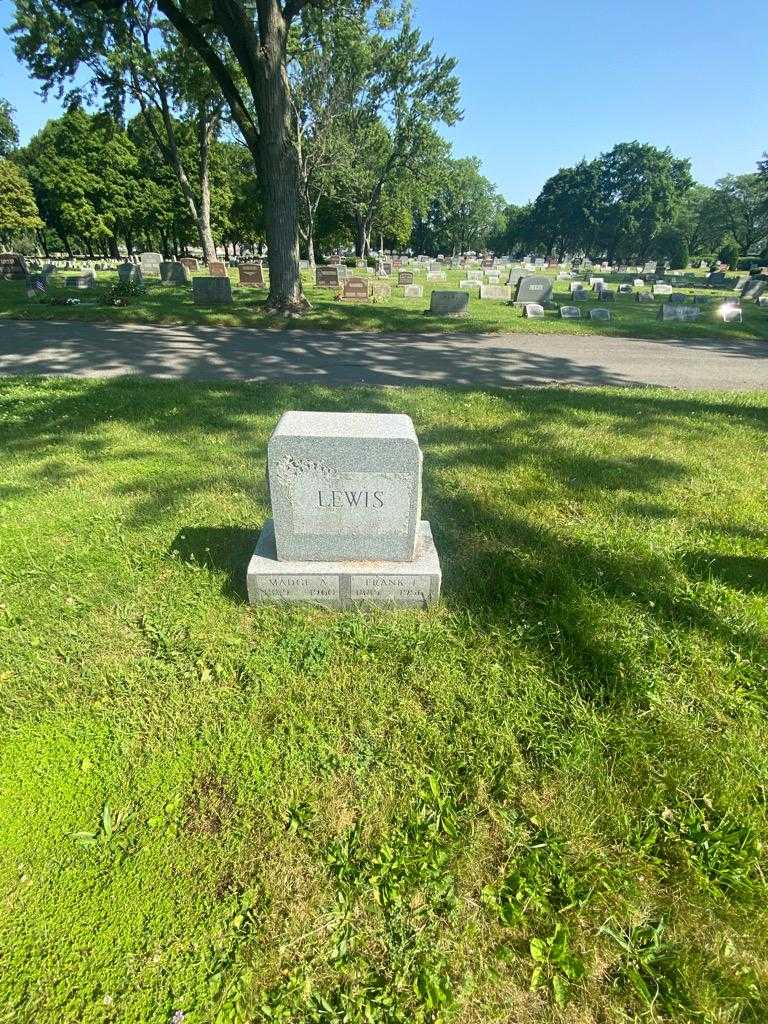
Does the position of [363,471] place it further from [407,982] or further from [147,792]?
[407,982]

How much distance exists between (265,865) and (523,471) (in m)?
4.02

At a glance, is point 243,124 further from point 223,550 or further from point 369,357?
point 223,550

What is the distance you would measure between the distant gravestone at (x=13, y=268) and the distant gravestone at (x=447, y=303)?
778 inches

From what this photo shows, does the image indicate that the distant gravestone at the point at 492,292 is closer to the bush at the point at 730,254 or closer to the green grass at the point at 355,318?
the green grass at the point at 355,318

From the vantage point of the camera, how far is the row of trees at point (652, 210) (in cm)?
7188

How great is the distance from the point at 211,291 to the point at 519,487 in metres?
14.9

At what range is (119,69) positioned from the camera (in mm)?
22312

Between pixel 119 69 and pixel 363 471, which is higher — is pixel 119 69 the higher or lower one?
the higher one

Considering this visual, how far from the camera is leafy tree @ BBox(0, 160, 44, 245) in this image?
46844 mm

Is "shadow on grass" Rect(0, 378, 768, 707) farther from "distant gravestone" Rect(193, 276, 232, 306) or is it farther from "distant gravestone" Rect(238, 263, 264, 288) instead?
"distant gravestone" Rect(238, 263, 264, 288)

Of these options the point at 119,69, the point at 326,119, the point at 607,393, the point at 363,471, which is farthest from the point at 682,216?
the point at 363,471

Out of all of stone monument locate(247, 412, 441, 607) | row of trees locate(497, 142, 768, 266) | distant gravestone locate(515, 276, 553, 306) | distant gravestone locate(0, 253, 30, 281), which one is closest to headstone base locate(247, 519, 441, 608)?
stone monument locate(247, 412, 441, 607)

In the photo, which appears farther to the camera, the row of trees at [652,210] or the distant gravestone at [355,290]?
the row of trees at [652,210]

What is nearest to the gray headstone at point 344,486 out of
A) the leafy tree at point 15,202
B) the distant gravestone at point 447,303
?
the distant gravestone at point 447,303
